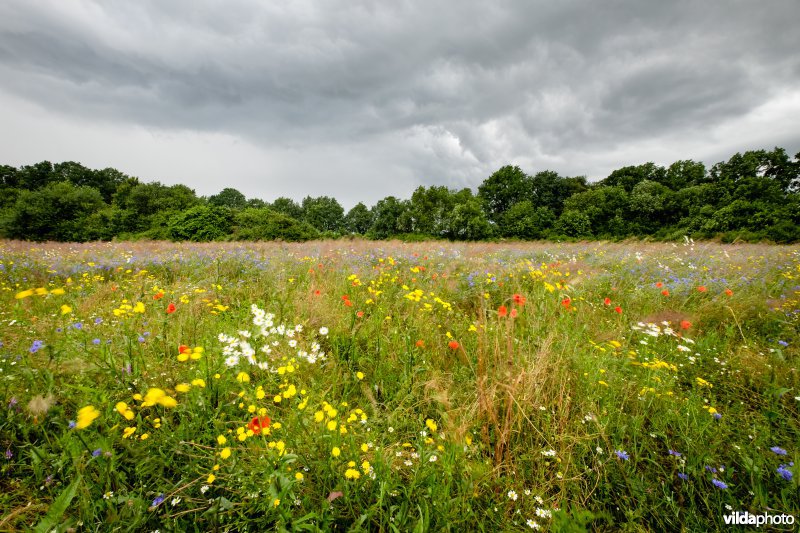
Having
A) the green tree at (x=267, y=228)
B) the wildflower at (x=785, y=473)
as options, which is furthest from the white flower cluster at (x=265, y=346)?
the green tree at (x=267, y=228)

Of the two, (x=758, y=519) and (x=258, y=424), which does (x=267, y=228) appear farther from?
(x=758, y=519)

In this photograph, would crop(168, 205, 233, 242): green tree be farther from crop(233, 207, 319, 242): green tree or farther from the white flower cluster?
the white flower cluster

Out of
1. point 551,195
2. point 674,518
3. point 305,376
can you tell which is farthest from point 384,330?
point 551,195

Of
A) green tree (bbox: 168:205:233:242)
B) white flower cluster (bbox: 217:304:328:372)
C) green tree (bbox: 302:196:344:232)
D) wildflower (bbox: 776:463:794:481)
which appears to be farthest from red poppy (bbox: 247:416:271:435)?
green tree (bbox: 302:196:344:232)

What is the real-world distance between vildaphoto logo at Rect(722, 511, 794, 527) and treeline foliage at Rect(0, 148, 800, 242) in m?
23.0

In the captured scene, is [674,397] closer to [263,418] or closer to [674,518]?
[674,518]

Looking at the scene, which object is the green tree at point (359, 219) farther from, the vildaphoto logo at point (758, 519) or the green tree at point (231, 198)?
the vildaphoto logo at point (758, 519)

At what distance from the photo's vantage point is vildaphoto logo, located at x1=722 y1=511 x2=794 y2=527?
143 cm

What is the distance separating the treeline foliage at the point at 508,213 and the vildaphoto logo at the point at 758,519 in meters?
23.0

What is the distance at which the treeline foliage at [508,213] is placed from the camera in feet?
77.6

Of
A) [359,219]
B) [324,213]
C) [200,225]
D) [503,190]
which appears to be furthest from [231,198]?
[503,190]

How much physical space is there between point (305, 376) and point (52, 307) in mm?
3609

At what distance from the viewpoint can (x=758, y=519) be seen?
144cm

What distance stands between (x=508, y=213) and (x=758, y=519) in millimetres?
37882
